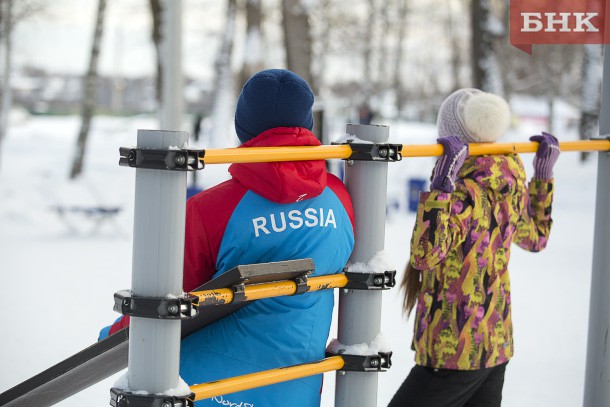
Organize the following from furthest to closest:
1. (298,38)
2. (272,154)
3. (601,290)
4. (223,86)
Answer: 1. (223,86)
2. (298,38)
3. (601,290)
4. (272,154)

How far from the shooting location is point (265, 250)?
7.96 ft

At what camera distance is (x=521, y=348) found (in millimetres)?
6449

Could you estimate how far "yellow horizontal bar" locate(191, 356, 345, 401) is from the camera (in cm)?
227

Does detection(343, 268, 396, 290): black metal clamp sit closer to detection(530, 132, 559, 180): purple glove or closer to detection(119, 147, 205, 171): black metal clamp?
detection(119, 147, 205, 171): black metal clamp

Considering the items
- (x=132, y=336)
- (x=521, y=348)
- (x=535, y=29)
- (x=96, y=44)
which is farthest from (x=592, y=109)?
(x=132, y=336)

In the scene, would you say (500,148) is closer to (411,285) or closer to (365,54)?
(411,285)

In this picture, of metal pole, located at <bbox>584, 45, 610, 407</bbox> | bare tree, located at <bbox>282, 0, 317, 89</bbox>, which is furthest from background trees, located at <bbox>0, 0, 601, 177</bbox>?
metal pole, located at <bbox>584, 45, 610, 407</bbox>

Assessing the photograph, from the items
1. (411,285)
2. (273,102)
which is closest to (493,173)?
(411,285)

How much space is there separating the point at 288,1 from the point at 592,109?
32.3 ft

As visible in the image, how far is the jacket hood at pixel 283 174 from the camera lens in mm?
2377

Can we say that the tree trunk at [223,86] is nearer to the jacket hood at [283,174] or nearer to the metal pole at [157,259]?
the jacket hood at [283,174]

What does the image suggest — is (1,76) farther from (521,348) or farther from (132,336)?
(132,336)

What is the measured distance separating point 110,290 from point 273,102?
20.2ft

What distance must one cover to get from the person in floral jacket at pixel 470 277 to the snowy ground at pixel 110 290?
0.80ft
